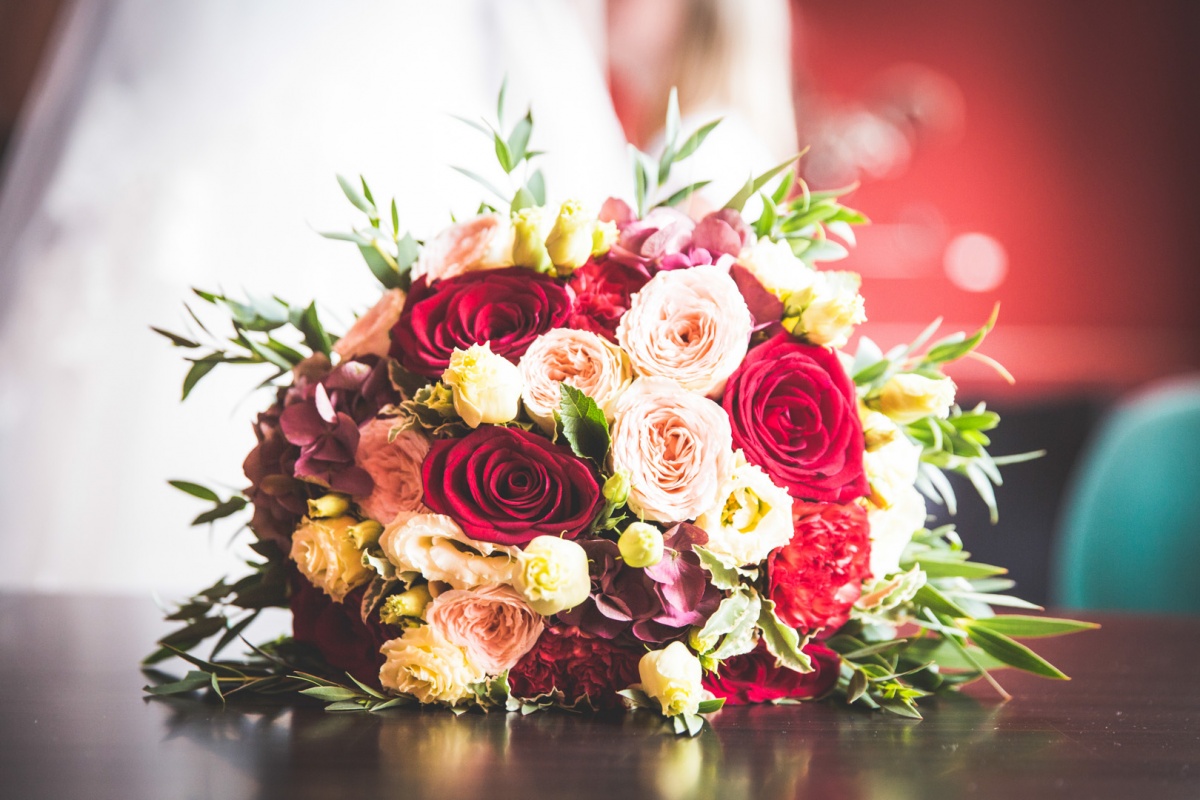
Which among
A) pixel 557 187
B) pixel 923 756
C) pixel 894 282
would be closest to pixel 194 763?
pixel 923 756

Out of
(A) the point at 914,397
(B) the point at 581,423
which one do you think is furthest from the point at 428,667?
(A) the point at 914,397

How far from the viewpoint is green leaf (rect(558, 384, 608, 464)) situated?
0.47 metres

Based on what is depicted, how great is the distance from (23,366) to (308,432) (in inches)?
36.6

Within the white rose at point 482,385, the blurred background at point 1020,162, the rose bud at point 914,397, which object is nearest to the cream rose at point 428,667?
the white rose at point 482,385

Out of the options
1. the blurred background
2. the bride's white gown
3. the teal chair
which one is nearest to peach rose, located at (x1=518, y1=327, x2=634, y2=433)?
the bride's white gown

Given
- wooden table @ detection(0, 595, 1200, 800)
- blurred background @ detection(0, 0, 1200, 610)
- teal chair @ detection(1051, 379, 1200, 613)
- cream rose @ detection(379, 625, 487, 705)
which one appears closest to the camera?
wooden table @ detection(0, 595, 1200, 800)

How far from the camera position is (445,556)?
A: 47 cm

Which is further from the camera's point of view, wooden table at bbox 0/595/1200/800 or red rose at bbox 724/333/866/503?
red rose at bbox 724/333/866/503

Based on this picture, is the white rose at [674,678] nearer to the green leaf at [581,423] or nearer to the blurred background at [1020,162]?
the green leaf at [581,423]

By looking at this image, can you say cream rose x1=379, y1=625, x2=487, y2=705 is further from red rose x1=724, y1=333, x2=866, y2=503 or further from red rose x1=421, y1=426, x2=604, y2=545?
red rose x1=724, y1=333, x2=866, y2=503

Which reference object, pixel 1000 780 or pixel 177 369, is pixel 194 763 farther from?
pixel 177 369

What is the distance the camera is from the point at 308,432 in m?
0.51

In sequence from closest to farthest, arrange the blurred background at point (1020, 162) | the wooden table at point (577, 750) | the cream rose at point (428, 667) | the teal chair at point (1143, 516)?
the wooden table at point (577, 750) < the cream rose at point (428, 667) < the teal chair at point (1143, 516) < the blurred background at point (1020, 162)

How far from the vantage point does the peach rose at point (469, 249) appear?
0.53m
